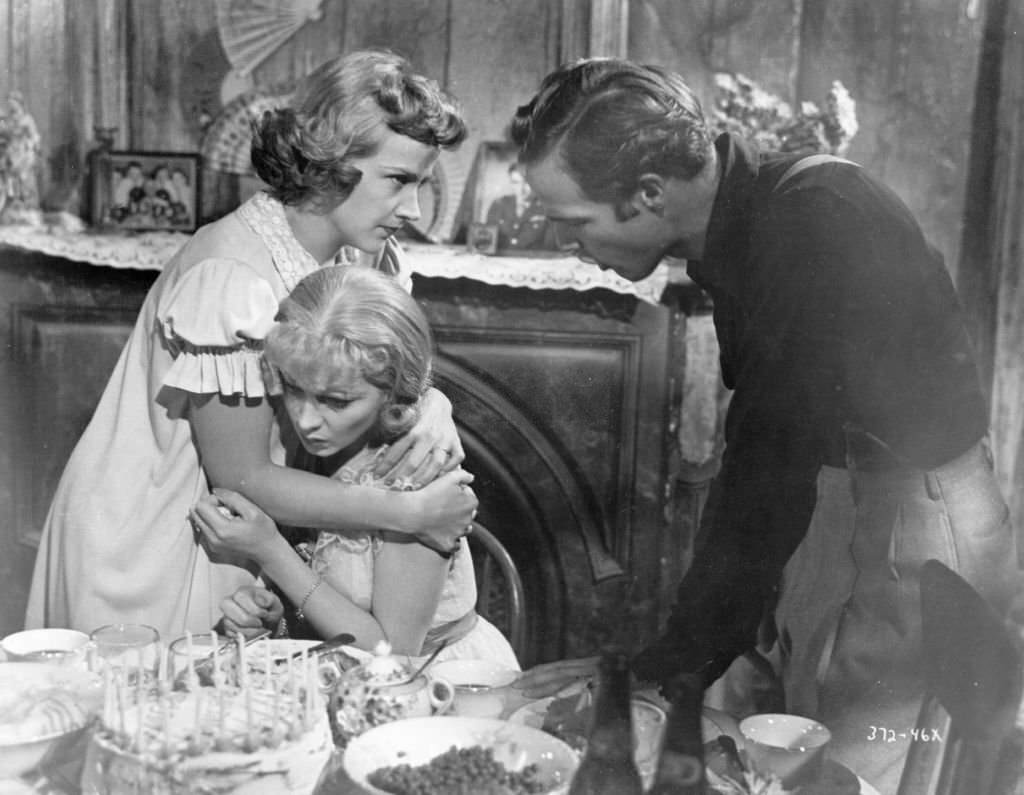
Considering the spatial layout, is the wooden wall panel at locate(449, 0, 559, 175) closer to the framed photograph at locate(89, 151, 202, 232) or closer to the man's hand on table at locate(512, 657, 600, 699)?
the framed photograph at locate(89, 151, 202, 232)

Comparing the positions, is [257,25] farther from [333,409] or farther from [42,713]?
[42,713]

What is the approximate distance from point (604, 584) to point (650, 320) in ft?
1.48

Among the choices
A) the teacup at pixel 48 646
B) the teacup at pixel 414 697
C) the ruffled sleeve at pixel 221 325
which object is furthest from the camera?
the teacup at pixel 48 646

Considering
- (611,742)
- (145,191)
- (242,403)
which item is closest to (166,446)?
(242,403)

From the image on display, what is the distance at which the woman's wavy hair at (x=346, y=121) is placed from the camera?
1645 millimetres

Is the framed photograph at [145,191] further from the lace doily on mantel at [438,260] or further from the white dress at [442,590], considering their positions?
the white dress at [442,590]

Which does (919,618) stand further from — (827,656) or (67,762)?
(67,762)

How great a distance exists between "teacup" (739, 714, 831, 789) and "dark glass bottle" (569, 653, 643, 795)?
184 mm

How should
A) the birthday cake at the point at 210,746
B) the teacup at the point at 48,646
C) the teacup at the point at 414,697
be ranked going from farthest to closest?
the teacup at the point at 48,646
the teacup at the point at 414,697
the birthday cake at the point at 210,746

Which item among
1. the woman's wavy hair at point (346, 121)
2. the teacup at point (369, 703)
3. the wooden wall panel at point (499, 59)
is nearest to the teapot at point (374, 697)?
the teacup at point (369, 703)

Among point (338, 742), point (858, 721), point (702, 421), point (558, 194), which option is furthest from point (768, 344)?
point (338, 742)

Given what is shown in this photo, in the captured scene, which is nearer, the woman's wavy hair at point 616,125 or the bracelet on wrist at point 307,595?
the woman's wavy hair at point 616,125

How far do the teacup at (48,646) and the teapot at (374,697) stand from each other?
0.49 m

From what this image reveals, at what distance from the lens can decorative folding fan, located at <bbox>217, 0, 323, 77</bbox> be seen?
5.54ft
